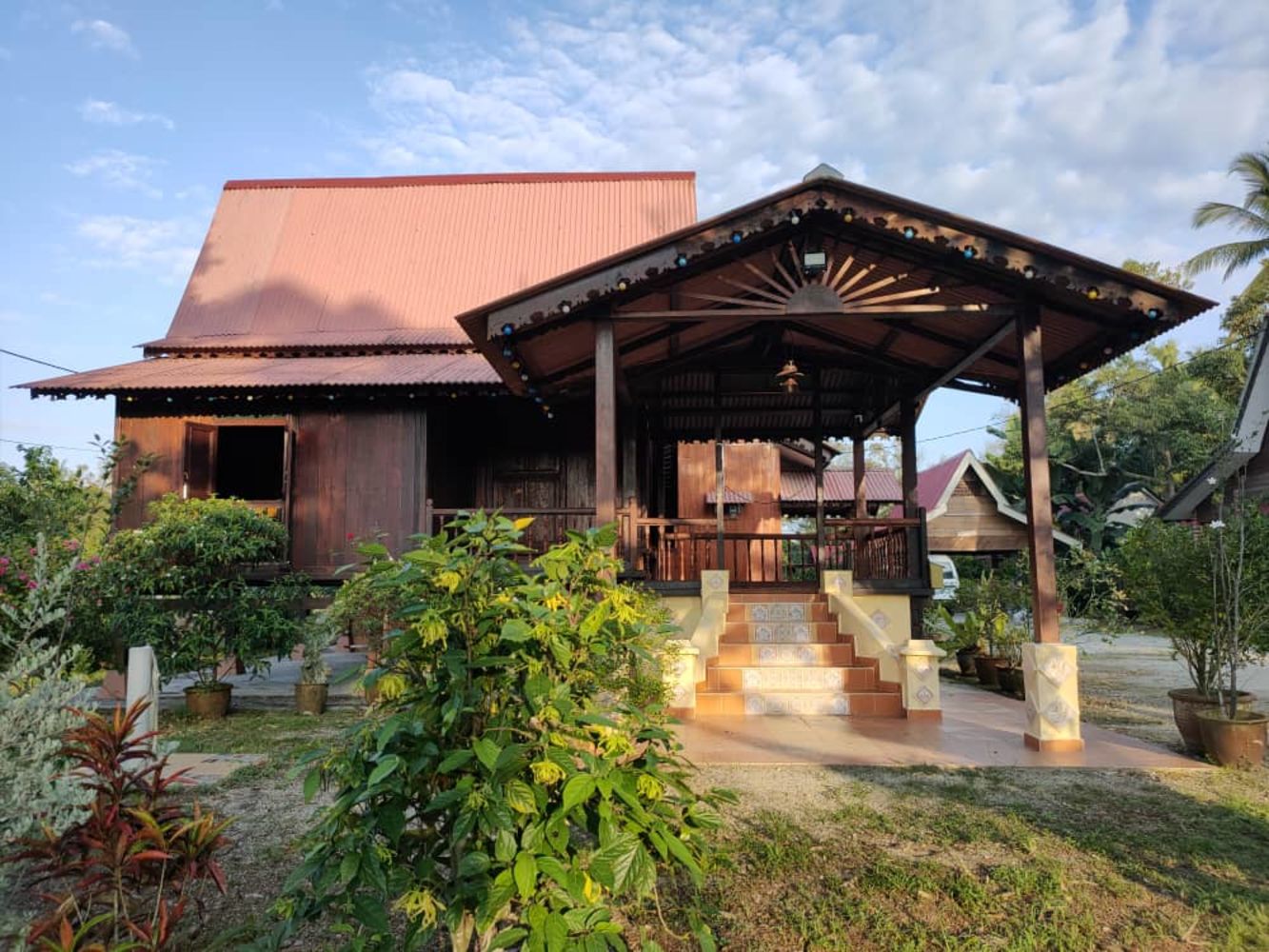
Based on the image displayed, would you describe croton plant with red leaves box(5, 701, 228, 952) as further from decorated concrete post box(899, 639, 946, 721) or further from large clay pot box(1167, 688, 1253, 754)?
large clay pot box(1167, 688, 1253, 754)

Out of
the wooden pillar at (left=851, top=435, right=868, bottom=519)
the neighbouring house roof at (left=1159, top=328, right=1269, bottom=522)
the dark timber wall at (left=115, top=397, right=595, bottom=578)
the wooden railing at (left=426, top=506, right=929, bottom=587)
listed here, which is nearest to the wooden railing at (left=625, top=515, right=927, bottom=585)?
the wooden railing at (left=426, top=506, right=929, bottom=587)

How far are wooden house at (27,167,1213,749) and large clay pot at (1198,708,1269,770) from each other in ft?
2.79

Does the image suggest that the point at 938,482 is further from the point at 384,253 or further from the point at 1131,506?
the point at 384,253

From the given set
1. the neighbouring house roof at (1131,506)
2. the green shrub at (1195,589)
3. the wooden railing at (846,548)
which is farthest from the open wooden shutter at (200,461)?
the neighbouring house roof at (1131,506)

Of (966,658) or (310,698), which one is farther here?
(966,658)

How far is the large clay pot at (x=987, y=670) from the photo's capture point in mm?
9391

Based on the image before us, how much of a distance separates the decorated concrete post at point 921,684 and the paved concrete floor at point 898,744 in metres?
0.13

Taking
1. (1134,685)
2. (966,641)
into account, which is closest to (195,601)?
(966,641)

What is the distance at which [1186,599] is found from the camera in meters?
5.78

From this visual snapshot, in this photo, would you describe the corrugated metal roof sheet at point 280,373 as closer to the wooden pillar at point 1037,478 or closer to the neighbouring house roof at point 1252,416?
the wooden pillar at point 1037,478

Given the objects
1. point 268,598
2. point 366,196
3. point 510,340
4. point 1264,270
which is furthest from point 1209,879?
point 1264,270

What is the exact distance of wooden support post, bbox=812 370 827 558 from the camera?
929 centimetres

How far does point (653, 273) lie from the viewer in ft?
22.2

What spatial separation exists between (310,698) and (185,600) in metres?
1.75
